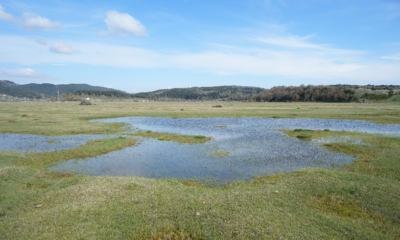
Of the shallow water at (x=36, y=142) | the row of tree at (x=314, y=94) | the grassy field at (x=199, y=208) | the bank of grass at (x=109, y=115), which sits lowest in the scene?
the grassy field at (x=199, y=208)

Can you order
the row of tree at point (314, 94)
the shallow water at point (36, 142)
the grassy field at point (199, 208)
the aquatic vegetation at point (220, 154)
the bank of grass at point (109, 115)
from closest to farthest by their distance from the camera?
the grassy field at point (199, 208) → the aquatic vegetation at point (220, 154) → the shallow water at point (36, 142) → the bank of grass at point (109, 115) → the row of tree at point (314, 94)

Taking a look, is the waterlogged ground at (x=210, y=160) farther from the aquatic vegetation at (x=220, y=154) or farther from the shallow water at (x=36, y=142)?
the shallow water at (x=36, y=142)

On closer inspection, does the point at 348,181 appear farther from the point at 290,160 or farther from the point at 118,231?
the point at 118,231

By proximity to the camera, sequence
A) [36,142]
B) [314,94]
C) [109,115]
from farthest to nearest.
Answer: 1. [314,94]
2. [109,115]
3. [36,142]

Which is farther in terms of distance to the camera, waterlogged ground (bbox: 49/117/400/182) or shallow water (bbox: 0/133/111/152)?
shallow water (bbox: 0/133/111/152)

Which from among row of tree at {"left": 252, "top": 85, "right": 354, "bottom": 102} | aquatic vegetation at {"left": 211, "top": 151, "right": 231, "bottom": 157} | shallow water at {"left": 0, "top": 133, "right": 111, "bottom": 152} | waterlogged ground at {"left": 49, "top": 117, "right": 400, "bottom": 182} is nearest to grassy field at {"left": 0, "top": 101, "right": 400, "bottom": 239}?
waterlogged ground at {"left": 49, "top": 117, "right": 400, "bottom": 182}

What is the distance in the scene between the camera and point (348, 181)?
14.3m

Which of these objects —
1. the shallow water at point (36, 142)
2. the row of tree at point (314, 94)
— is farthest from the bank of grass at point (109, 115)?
the row of tree at point (314, 94)

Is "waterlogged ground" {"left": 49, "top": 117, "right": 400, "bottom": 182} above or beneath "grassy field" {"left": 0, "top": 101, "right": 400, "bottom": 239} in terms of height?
beneath

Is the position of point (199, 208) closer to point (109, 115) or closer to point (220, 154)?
point (220, 154)

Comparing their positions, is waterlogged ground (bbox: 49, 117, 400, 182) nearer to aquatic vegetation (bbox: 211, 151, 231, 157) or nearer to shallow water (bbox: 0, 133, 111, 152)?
aquatic vegetation (bbox: 211, 151, 231, 157)

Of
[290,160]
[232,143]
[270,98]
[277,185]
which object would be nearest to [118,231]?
[277,185]

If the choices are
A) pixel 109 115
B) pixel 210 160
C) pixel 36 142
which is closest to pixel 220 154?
pixel 210 160

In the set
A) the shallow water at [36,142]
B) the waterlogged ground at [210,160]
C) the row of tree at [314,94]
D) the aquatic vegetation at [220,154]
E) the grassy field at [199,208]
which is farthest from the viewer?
the row of tree at [314,94]
